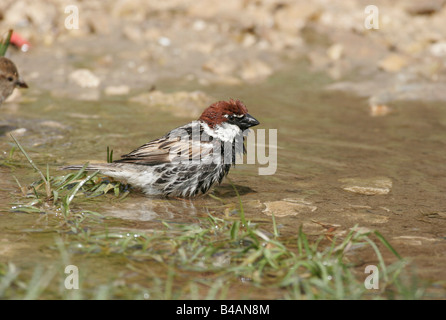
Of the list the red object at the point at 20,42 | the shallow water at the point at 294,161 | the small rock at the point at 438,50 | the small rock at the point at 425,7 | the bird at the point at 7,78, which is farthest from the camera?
the small rock at the point at 425,7

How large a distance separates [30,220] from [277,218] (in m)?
1.87

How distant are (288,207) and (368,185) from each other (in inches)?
43.6

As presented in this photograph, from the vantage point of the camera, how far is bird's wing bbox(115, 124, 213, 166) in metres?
5.52

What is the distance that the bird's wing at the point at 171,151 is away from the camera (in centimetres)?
552

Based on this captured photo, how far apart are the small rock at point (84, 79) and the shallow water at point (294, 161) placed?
63cm

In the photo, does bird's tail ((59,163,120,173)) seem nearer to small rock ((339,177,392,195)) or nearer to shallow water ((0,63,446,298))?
shallow water ((0,63,446,298))

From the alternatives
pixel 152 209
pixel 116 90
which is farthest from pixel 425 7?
pixel 152 209

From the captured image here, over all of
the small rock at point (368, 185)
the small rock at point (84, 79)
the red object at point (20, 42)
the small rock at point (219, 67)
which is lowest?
the small rock at point (368, 185)

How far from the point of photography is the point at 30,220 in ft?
14.9

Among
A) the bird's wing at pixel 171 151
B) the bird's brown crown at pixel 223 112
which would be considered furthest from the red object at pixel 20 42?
the bird's brown crown at pixel 223 112

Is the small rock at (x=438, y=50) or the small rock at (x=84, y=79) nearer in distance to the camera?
the small rock at (x=84, y=79)

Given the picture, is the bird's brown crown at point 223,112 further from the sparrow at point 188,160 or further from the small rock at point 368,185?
the small rock at point 368,185

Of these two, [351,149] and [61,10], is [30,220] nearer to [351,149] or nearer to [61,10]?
[351,149]
